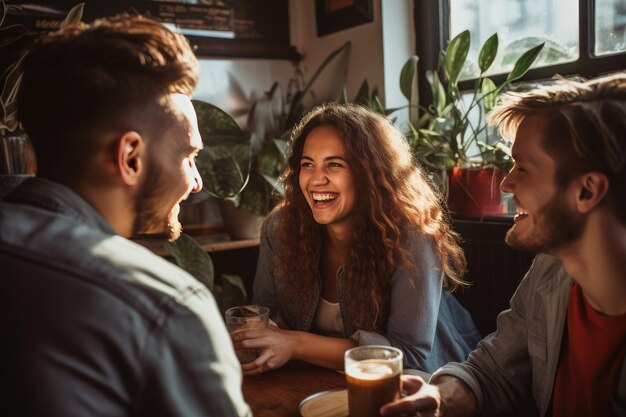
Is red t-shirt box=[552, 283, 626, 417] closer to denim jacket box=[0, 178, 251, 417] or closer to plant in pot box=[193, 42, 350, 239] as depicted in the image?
denim jacket box=[0, 178, 251, 417]

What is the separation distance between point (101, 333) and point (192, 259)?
185 centimetres

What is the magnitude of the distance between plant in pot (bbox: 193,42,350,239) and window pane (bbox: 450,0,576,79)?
639 mm

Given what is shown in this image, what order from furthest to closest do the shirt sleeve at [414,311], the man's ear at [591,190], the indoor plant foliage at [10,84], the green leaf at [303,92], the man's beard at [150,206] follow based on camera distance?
the green leaf at [303,92] < the indoor plant foliage at [10,84] < the shirt sleeve at [414,311] < the man's ear at [591,190] < the man's beard at [150,206]

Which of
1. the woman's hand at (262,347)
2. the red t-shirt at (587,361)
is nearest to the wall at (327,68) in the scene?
the woman's hand at (262,347)

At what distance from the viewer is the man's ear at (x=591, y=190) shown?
3.78ft

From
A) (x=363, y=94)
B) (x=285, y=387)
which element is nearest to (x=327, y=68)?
(x=363, y=94)

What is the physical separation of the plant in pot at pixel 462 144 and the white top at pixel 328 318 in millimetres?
896

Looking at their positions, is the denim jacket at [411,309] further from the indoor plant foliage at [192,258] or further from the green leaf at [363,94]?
the green leaf at [363,94]

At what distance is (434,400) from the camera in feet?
4.00

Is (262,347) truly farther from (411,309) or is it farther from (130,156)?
(130,156)

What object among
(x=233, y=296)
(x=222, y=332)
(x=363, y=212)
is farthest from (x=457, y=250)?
(x=222, y=332)

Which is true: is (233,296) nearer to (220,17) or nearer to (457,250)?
(457,250)

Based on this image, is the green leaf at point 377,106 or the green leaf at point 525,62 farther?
the green leaf at point 377,106

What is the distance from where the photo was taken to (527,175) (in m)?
1.27
